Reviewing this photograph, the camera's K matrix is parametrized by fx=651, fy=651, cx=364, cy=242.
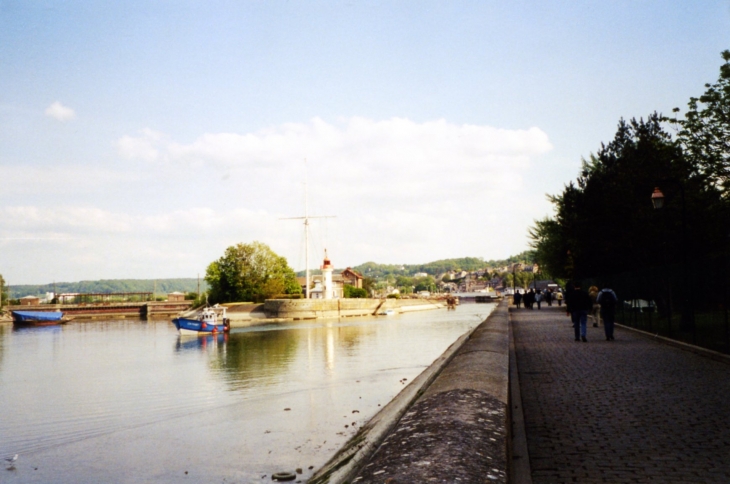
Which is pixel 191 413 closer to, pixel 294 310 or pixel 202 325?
pixel 202 325

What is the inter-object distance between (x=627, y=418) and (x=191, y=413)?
39.0 feet

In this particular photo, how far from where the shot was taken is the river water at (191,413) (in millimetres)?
11180

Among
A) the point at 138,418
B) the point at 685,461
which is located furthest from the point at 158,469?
the point at 685,461

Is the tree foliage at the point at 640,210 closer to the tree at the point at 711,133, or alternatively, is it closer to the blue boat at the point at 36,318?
the tree at the point at 711,133

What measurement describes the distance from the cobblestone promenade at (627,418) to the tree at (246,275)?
99.9m

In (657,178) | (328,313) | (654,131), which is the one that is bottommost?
(328,313)

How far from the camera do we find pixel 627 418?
8.30 meters

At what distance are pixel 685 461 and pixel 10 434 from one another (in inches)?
572

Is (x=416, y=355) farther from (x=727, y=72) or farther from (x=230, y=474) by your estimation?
(x=230, y=474)

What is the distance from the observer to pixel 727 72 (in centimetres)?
1938

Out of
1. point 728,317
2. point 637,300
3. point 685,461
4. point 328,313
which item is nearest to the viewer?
point 685,461

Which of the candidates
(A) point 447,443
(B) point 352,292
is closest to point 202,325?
(A) point 447,443

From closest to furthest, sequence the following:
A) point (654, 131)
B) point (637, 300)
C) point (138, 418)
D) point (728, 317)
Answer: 1. point (728, 317)
2. point (138, 418)
3. point (637, 300)
4. point (654, 131)

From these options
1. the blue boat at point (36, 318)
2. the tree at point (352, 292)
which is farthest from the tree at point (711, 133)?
the tree at point (352, 292)
